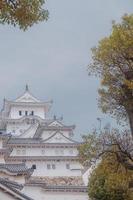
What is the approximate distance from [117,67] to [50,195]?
26.0 meters

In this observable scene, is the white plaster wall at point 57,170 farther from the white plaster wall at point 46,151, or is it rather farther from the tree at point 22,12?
the tree at point 22,12

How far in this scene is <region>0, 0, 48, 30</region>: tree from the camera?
10812 millimetres

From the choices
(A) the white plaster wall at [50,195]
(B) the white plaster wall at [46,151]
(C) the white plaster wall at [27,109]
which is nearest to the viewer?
(A) the white plaster wall at [50,195]

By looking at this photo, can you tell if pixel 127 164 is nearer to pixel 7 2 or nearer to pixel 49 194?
pixel 7 2

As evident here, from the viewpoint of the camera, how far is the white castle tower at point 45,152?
4656 cm

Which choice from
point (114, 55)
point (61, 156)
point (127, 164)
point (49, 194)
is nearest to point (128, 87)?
point (114, 55)

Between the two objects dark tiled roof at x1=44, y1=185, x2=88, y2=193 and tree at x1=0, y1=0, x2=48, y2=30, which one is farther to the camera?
dark tiled roof at x1=44, y1=185, x2=88, y2=193

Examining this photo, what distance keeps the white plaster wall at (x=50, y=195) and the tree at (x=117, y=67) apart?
69.6ft

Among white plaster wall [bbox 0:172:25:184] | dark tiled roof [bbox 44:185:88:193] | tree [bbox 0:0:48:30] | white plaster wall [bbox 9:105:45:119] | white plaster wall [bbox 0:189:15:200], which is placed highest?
white plaster wall [bbox 9:105:45:119]

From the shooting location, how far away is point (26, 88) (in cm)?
8800

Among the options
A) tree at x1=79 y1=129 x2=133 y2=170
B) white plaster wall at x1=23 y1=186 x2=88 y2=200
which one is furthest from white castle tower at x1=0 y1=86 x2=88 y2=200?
tree at x1=79 y1=129 x2=133 y2=170

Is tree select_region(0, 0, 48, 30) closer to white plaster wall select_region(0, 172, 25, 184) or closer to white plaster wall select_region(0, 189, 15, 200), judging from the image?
white plaster wall select_region(0, 189, 15, 200)

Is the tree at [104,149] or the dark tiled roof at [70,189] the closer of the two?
the tree at [104,149]

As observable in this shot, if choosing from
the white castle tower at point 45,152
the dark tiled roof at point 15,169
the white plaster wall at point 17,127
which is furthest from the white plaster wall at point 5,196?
the white plaster wall at point 17,127
